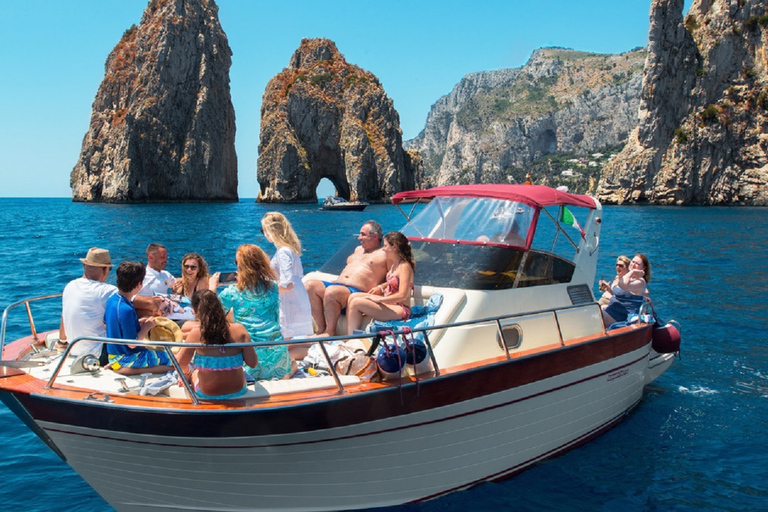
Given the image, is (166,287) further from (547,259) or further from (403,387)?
(547,259)

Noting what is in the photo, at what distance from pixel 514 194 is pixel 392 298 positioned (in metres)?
2.00

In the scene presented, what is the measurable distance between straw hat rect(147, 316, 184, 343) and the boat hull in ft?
3.35

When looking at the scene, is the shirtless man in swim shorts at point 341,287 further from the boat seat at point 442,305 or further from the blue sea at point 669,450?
the blue sea at point 669,450

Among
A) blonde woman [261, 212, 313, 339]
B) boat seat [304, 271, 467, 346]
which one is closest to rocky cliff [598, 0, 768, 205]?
A: boat seat [304, 271, 467, 346]

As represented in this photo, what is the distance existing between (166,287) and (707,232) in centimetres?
3798

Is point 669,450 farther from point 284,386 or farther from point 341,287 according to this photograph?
point 284,386

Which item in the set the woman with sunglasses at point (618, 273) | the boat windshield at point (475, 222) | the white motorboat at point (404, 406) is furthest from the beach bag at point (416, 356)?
the woman with sunglasses at point (618, 273)

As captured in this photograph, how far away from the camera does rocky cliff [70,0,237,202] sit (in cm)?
9425

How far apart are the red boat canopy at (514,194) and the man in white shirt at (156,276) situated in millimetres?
2987

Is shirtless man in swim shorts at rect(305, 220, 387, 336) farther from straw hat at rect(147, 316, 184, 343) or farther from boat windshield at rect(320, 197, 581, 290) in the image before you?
straw hat at rect(147, 316, 184, 343)

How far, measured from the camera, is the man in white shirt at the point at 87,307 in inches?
204

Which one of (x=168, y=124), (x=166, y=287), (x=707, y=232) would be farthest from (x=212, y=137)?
(x=166, y=287)

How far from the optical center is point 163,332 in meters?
5.26

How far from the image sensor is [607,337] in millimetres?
6438
